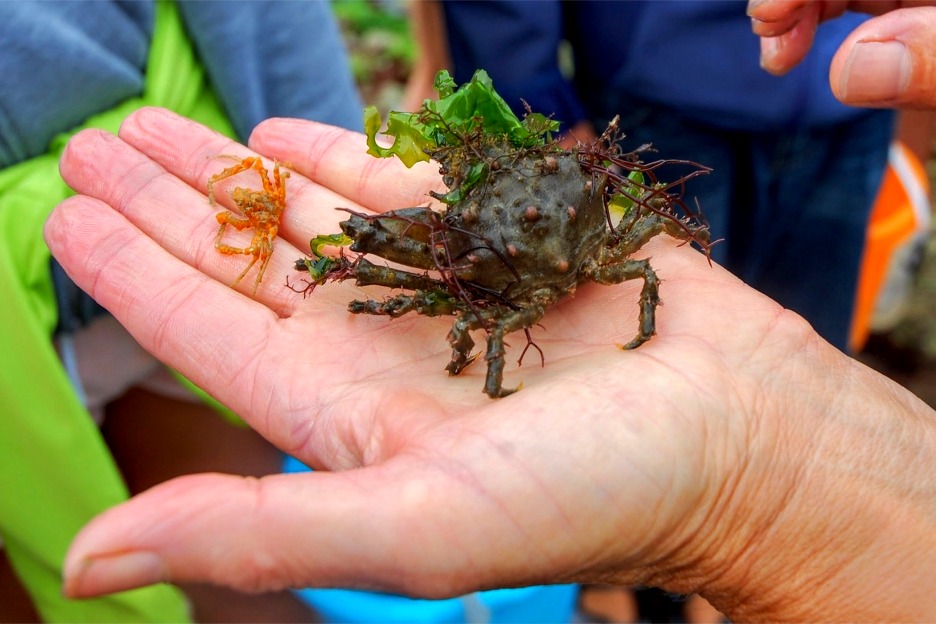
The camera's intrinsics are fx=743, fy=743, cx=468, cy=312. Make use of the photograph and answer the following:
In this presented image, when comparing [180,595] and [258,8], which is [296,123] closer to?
[258,8]

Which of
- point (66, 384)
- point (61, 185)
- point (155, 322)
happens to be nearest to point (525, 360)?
point (155, 322)

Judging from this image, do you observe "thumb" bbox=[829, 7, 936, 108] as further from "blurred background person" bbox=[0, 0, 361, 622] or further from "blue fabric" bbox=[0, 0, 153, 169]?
"blue fabric" bbox=[0, 0, 153, 169]

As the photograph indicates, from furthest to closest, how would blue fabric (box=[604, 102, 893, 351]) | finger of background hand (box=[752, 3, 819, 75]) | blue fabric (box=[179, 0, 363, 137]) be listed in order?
blue fabric (box=[604, 102, 893, 351]), blue fabric (box=[179, 0, 363, 137]), finger of background hand (box=[752, 3, 819, 75])

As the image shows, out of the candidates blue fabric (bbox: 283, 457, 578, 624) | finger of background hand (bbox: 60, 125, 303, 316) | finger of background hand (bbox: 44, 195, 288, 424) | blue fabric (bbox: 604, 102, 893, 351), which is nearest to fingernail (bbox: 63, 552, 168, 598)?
finger of background hand (bbox: 44, 195, 288, 424)

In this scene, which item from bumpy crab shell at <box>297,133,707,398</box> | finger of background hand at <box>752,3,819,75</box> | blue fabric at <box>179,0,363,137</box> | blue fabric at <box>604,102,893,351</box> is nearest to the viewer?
bumpy crab shell at <box>297,133,707,398</box>

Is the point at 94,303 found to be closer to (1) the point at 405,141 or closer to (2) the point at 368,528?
(1) the point at 405,141

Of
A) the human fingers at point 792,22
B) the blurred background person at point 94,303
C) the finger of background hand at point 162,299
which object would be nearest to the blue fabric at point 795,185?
the human fingers at point 792,22
